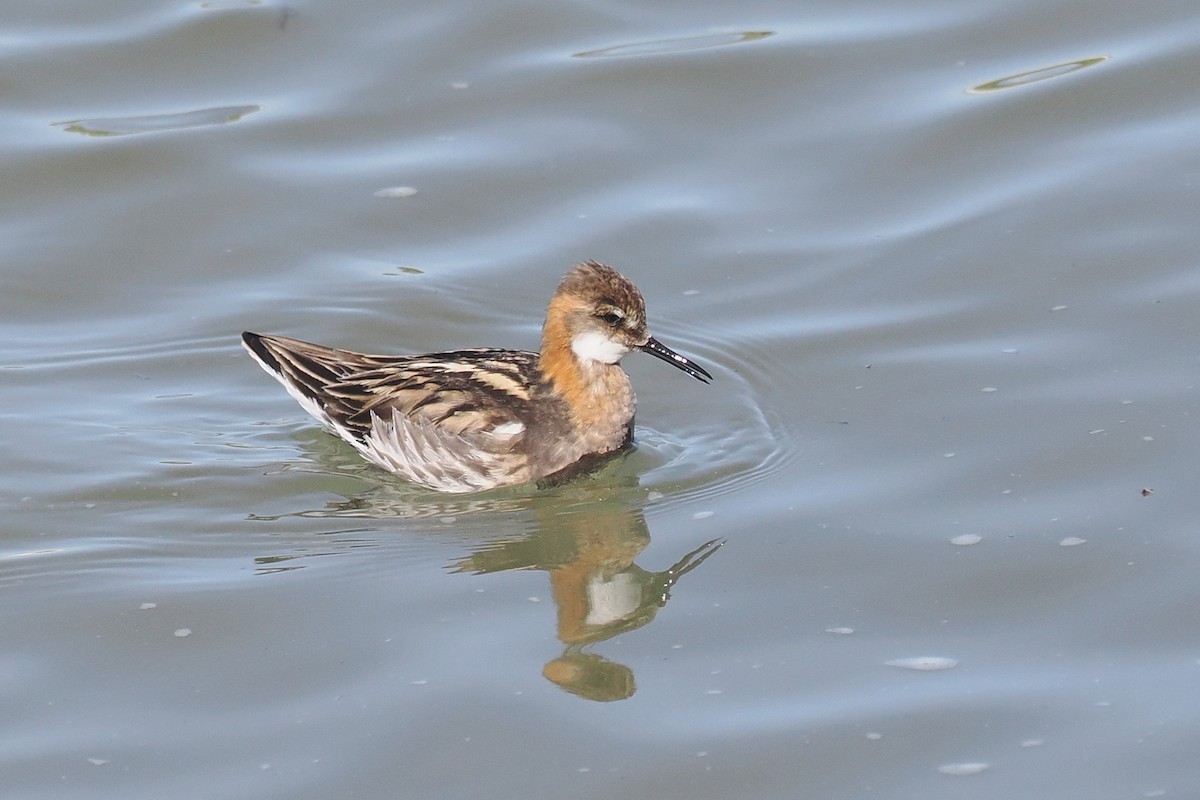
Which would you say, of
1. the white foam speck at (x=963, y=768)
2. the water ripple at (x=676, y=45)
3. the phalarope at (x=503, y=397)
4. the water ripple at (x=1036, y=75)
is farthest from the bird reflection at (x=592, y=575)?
the water ripple at (x=676, y=45)

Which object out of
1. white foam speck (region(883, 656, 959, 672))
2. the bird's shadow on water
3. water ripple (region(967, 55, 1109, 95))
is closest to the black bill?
the bird's shadow on water

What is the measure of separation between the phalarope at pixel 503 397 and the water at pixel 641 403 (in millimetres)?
226

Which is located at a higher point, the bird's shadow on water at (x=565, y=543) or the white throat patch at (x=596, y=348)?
the white throat patch at (x=596, y=348)

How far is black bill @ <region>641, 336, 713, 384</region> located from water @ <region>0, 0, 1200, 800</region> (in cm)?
40

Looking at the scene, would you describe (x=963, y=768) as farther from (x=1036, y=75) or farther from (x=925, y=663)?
(x=1036, y=75)

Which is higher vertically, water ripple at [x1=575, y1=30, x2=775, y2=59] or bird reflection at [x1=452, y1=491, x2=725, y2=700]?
water ripple at [x1=575, y1=30, x2=775, y2=59]

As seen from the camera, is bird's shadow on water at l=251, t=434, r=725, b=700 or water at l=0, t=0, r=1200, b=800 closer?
water at l=0, t=0, r=1200, b=800

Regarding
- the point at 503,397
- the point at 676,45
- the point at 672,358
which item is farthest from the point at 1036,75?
the point at 503,397

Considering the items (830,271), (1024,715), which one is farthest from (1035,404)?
(1024,715)

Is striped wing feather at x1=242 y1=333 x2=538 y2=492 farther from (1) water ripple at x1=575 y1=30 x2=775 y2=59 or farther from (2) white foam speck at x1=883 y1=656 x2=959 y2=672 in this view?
(1) water ripple at x1=575 y1=30 x2=775 y2=59

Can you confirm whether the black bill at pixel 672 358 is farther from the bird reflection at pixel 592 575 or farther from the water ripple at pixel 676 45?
the water ripple at pixel 676 45

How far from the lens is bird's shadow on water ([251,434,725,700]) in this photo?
8.43 m

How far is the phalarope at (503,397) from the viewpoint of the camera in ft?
34.4

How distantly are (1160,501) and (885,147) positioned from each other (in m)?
4.94
